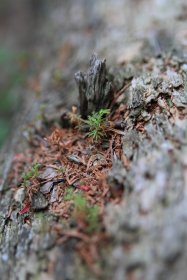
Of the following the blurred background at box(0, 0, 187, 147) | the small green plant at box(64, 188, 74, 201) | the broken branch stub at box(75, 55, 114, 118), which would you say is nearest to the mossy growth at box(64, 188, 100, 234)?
the small green plant at box(64, 188, 74, 201)

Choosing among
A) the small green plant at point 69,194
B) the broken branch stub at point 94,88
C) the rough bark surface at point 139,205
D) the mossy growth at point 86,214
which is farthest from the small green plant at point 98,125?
the mossy growth at point 86,214

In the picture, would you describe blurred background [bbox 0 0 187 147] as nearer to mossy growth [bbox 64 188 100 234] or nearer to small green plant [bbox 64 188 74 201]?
small green plant [bbox 64 188 74 201]

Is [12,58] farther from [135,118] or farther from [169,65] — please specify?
[135,118]

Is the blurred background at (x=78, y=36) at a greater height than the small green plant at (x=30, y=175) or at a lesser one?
Result: greater

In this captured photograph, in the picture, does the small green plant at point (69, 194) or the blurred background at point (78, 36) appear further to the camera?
the blurred background at point (78, 36)

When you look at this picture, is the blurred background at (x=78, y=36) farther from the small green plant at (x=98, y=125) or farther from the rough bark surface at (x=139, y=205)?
the small green plant at (x=98, y=125)

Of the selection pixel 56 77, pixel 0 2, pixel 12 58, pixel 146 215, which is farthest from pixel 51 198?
pixel 0 2

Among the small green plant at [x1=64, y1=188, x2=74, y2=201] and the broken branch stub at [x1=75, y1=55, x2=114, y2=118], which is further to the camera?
the broken branch stub at [x1=75, y1=55, x2=114, y2=118]
